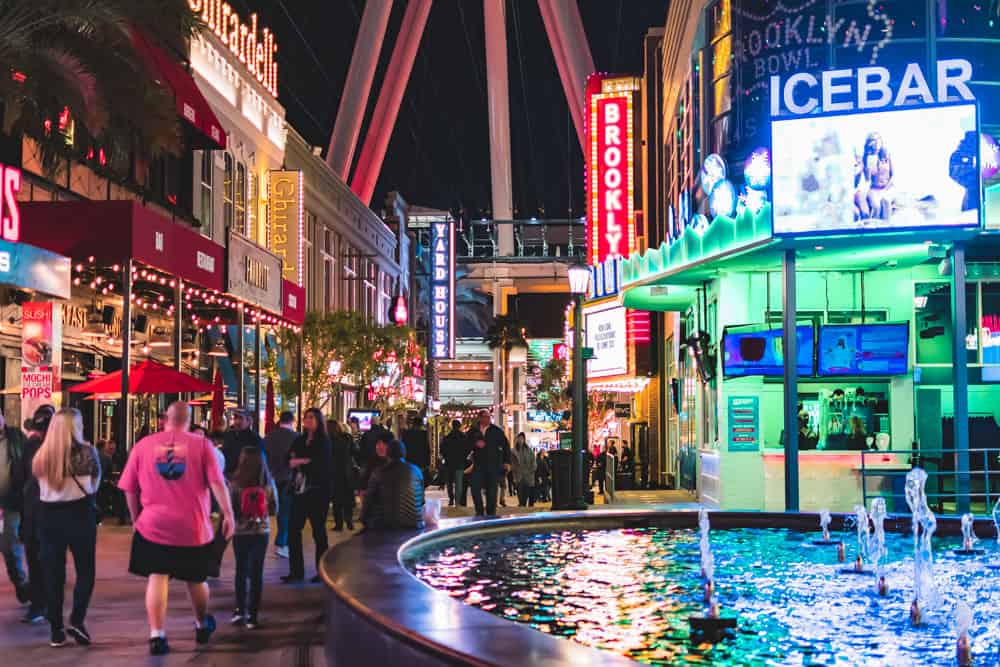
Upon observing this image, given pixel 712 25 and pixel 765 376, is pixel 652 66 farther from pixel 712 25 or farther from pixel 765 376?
pixel 765 376

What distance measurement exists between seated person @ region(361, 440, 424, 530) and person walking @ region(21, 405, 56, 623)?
11.0 feet

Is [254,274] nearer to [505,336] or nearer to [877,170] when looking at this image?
[877,170]

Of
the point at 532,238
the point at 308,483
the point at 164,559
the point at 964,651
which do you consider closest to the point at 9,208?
the point at 308,483

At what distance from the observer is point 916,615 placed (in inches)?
413

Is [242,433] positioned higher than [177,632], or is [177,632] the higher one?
[242,433]

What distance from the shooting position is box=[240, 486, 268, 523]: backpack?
11.3 m

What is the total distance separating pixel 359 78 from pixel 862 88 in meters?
41.0

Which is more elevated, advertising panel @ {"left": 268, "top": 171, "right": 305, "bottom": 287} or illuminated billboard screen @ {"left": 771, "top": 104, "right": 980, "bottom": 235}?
advertising panel @ {"left": 268, "top": 171, "right": 305, "bottom": 287}

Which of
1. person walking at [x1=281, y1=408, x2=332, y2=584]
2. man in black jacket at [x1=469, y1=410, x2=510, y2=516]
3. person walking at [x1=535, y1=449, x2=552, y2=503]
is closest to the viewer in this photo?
person walking at [x1=281, y1=408, x2=332, y2=584]

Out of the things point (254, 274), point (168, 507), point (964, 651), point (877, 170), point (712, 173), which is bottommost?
point (964, 651)

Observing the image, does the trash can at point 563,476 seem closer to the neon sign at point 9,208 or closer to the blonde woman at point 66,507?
the neon sign at point 9,208

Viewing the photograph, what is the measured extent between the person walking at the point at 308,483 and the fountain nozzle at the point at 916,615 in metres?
6.72

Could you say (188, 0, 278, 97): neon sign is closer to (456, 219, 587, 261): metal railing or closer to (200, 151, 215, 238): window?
(200, 151, 215, 238): window

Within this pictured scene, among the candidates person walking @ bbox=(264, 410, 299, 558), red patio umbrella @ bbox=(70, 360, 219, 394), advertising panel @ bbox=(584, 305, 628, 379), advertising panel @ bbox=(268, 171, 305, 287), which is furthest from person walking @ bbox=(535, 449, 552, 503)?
person walking @ bbox=(264, 410, 299, 558)
